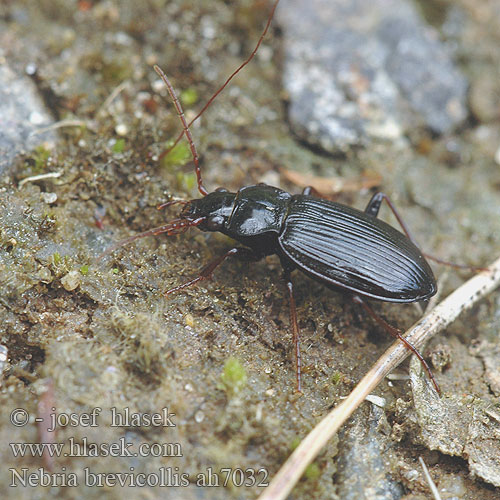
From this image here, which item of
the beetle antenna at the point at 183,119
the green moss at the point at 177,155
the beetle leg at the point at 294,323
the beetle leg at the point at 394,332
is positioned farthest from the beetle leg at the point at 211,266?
the green moss at the point at 177,155

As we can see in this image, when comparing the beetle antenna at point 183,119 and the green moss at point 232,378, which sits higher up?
the beetle antenna at point 183,119

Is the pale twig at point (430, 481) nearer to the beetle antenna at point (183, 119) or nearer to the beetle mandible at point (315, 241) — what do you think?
the beetle mandible at point (315, 241)

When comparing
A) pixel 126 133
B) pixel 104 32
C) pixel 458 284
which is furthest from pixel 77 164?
pixel 458 284

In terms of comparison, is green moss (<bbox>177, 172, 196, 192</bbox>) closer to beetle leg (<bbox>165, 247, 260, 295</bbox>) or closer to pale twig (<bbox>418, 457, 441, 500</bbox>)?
beetle leg (<bbox>165, 247, 260, 295</bbox>)

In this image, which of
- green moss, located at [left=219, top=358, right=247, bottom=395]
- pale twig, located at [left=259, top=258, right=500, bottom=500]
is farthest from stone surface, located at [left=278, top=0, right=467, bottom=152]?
green moss, located at [left=219, top=358, right=247, bottom=395]

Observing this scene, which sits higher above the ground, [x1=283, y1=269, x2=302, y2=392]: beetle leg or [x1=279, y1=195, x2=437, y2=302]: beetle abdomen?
[x1=279, y1=195, x2=437, y2=302]: beetle abdomen

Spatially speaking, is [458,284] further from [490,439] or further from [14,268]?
[14,268]

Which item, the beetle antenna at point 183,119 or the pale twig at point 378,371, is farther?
the beetle antenna at point 183,119
